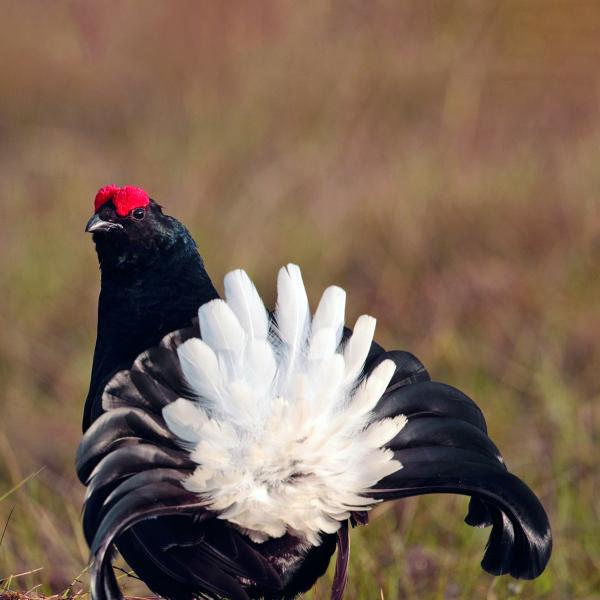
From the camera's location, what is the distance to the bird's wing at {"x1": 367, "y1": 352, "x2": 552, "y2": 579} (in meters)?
2.52

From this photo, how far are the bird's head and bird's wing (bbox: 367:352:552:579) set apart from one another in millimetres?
746

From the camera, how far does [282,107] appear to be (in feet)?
24.4

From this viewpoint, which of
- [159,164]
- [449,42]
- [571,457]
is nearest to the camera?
[571,457]

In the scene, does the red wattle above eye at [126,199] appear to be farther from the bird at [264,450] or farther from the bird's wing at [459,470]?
the bird's wing at [459,470]

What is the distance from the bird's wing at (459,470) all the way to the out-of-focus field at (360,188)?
1119 mm

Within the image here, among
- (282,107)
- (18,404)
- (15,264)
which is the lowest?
(18,404)

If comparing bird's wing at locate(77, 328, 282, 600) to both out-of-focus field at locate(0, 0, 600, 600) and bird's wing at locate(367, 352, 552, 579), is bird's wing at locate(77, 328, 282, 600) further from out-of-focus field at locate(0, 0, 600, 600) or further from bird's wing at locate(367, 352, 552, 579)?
out-of-focus field at locate(0, 0, 600, 600)

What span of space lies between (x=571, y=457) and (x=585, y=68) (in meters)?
3.76

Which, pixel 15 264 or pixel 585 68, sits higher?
pixel 585 68

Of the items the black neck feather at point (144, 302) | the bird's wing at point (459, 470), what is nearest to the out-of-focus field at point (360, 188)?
the black neck feather at point (144, 302)

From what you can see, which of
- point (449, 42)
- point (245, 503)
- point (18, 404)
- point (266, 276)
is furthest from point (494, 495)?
point (449, 42)

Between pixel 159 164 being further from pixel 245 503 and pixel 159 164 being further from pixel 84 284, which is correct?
pixel 245 503

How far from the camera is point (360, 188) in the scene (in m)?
6.84

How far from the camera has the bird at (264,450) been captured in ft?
8.04
